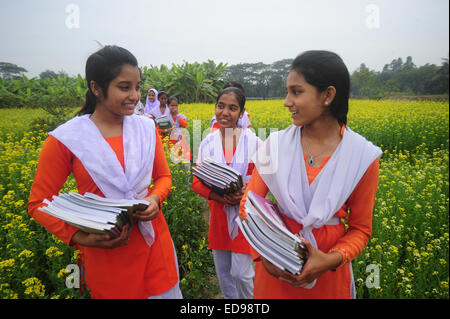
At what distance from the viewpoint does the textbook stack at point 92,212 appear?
1077 mm

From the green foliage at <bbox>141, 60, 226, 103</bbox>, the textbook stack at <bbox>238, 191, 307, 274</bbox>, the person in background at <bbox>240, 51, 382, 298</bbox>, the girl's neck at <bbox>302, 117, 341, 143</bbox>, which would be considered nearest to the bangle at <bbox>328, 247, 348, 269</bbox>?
the person in background at <bbox>240, 51, 382, 298</bbox>

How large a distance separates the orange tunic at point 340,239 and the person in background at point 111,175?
21.7 inches

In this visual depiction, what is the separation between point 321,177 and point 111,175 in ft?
3.28

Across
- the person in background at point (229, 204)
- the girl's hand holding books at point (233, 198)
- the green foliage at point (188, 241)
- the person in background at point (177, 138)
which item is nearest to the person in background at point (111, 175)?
the girl's hand holding books at point (233, 198)

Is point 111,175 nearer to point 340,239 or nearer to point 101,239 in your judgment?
point 101,239

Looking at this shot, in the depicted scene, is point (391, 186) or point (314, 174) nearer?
point (314, 174)

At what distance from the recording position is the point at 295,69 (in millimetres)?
1174

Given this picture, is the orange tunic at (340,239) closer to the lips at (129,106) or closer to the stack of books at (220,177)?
the stack of books at (220,177)

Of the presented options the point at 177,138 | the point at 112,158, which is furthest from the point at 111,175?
the point at 177,138

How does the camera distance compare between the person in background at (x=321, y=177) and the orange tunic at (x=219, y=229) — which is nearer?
the person in background at (x=321, y=177)

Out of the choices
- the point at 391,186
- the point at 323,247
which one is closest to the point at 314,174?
the point at 323,247

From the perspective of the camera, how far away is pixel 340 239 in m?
1.19

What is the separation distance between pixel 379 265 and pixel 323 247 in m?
1.39
